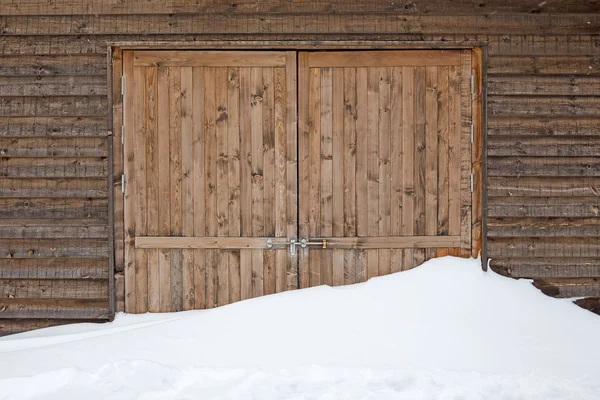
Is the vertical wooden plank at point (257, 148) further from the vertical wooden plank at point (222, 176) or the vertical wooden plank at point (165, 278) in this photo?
the vertical wooden plank at point (165, 278)

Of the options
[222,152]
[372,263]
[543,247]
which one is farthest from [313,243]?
[543,247]

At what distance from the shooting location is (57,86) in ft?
14.1

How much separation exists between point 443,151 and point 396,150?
42cm

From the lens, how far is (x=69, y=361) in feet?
11.2

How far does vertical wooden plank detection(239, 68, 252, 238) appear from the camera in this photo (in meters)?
4.36

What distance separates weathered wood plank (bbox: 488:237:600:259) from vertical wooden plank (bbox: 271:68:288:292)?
6.06ft

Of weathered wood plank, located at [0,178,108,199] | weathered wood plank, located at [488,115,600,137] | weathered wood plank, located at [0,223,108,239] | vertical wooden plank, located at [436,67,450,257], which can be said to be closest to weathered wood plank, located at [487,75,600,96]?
weathered wood plank, located at [488,115,600,137]

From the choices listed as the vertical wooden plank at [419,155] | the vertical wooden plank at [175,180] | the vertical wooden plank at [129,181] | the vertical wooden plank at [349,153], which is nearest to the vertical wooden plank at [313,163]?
the vertical wooden plank at [349,153]

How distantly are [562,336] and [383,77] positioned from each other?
2597 mm

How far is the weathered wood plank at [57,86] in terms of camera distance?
429cm

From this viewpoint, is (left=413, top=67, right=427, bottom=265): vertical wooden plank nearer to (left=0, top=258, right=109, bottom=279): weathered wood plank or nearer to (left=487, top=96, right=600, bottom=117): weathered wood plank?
(left=487, top=96, right=600, bottom=117): weathered wood plank

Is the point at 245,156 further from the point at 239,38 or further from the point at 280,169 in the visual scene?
the point at 239,38

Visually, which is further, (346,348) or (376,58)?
(376,58)

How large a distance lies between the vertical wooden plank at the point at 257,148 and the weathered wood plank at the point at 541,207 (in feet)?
6.73
